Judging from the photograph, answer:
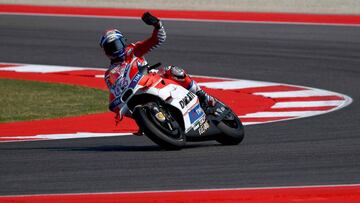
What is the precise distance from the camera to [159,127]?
480 inches

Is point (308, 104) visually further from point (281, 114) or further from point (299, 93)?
point (299, 93)

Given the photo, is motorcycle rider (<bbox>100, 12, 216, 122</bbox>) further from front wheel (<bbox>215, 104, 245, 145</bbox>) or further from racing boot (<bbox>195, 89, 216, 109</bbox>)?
front wheel (<bbox>215, 104, 245, 145</bbox>)

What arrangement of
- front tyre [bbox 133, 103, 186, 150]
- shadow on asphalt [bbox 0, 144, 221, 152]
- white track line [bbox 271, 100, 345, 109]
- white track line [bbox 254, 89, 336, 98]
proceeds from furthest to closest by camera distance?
white track line [bbox 254, 89, 336, 98]
white track line [bbox 271, 100, 345, 109]
shadow on asphalt [bbox 0, 144, 221, 152]
front tyre [bbox 133, 103, 186, 150]

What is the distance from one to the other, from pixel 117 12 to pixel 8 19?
2793 mm

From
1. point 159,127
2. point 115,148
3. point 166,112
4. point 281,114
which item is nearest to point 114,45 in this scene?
point 166,112

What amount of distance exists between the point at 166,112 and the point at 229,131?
31.2 inches

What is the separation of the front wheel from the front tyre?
1.80 feet

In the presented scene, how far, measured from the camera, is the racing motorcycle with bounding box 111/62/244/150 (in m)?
12.2

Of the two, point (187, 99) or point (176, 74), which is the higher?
point (176, 74)

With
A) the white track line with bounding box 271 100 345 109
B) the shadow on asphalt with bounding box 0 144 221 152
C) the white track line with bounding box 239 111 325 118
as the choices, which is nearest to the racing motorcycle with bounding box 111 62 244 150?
the shadow on asphalt with bounding box 0 144 221 152

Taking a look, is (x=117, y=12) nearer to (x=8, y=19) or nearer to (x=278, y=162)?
(x=8, y=19)

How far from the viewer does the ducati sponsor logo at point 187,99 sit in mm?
12508

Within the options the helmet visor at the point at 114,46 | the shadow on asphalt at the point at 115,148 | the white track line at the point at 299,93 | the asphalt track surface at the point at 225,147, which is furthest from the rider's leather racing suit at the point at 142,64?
the white track line at the point at 299,93

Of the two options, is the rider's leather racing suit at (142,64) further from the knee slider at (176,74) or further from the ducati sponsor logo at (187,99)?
the ducati sponsor logo at (187,99)
